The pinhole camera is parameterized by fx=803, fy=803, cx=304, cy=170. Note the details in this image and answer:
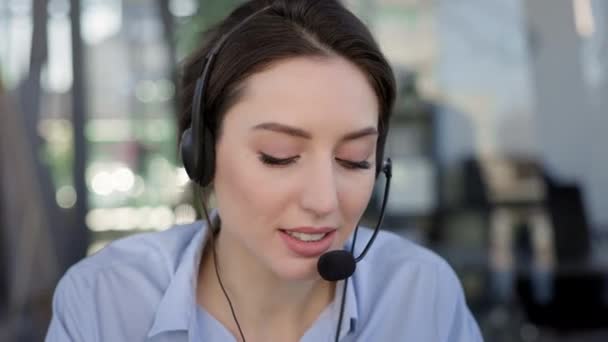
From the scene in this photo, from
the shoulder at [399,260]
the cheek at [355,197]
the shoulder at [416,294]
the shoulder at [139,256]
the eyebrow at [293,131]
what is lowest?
the shoulder at [416,294]

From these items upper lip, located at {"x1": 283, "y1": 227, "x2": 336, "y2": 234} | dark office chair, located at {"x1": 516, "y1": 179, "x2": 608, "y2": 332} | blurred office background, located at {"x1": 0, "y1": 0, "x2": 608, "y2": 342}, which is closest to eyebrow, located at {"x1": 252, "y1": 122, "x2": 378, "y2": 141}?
upper lip, located at {"x1": 283, "y1": 227, "x2": 336, "y2": 234}

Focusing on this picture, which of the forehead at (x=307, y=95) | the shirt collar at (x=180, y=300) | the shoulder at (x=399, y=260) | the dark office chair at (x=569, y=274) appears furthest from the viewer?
the dark office chair at (x=569, y=274)

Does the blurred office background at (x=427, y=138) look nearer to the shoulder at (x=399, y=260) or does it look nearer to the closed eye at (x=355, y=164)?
the shoulder at (x=399, y=260)

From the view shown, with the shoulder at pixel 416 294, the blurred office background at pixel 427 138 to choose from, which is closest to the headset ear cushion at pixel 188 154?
the shoulder at pixel 416 294

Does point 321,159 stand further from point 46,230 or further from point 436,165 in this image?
point 46,230

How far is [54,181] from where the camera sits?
13.2 ft

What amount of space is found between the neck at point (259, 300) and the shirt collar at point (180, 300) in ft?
0.12

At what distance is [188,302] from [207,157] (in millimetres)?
197

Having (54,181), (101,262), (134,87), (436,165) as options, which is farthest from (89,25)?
(101,262)

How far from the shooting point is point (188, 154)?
3.35 feet

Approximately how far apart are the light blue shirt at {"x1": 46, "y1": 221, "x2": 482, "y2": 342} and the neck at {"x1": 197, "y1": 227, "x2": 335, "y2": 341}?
2cm

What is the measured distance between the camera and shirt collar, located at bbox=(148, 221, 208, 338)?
1025 millimetres

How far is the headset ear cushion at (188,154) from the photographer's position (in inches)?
39.8

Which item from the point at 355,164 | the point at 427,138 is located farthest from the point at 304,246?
the point at 427,138
